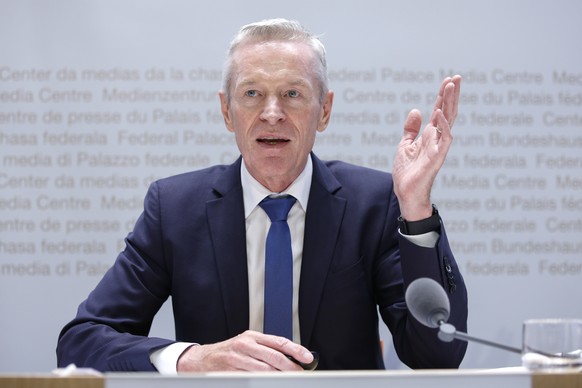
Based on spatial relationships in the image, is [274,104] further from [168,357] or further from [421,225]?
[168,357]

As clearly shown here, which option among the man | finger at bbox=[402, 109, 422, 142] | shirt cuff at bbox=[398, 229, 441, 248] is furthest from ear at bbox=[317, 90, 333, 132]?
shirt cuff at bbox=[398, 229, 441, 248]

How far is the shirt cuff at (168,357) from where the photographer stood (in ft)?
6.54

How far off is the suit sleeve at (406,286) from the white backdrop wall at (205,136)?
1501 mm

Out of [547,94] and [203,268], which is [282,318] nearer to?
[203,268]

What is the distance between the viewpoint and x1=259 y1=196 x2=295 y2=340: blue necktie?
2312mm

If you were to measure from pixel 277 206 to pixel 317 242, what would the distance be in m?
0.16

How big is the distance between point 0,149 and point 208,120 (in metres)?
0.99

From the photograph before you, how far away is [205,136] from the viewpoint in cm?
382

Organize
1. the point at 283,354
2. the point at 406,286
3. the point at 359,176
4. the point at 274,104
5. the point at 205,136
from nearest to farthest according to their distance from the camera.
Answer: the point at 283,354 < the point at 406,286 < the point at 274,104 < the point at 359,176 < the point at 205,136

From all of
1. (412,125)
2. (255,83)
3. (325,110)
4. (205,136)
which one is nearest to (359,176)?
(325,110)

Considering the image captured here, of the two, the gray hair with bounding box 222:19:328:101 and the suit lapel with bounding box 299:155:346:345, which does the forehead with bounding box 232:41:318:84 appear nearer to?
the gray hair with bounding box 222:19:328:101

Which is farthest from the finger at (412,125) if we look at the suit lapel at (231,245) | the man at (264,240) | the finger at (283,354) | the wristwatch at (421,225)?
the finger at (283,354)

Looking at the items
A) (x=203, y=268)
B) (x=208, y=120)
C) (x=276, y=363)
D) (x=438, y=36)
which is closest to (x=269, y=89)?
(x=203, y=268)

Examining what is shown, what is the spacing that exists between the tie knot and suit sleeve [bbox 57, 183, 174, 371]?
0.33 m
